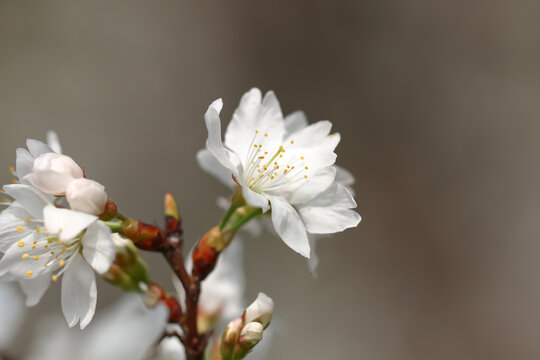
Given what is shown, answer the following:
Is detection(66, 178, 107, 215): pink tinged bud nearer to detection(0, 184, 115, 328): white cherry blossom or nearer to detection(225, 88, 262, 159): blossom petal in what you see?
detection(0, 184, 115, 328): white cherry blossom

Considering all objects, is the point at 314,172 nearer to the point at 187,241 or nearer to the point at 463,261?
the point at 187,241

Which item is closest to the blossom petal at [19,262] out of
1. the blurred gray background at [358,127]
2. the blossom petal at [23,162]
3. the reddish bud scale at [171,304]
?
the blossom petal at [23,162]

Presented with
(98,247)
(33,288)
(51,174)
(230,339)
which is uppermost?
(51,174)

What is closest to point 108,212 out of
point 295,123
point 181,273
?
point 181,273

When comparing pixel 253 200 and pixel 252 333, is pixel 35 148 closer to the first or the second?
→ pixel 253 200

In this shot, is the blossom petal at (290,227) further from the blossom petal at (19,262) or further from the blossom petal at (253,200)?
the blossom petal at (19,262)

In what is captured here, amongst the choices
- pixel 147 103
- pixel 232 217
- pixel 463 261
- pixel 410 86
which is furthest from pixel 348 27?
pixel 232 217
